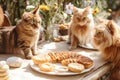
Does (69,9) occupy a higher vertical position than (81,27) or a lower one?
higher

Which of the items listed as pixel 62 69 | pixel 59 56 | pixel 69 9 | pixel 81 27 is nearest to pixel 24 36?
pixel 59 56

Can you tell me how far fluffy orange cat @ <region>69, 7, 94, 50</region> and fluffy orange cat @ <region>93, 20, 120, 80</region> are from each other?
25cm

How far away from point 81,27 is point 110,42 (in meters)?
0.37

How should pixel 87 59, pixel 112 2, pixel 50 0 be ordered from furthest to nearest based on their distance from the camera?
pixel 112 2 → pixel 50 0 → pixel 87 59

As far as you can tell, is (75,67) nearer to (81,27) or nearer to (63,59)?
(63,59)

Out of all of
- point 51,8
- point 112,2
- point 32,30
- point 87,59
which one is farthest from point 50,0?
point 112,2

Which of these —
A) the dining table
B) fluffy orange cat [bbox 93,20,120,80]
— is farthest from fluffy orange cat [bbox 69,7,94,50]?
fluffy orange cat [bbox 93,20,120,80]

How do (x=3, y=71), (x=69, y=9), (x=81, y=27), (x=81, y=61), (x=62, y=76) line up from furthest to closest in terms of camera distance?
(x=69, y=9)
(x=81, y=27)
(x=81, y=61)
(x=62, y=76)
(x=3, y=71)

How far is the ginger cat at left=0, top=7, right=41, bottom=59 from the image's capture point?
5.33 ft

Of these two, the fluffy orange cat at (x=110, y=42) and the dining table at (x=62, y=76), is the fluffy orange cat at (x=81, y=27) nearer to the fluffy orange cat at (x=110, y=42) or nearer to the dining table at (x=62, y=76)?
the dining table at (x=62, y=76)

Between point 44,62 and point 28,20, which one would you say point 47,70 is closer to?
point 44,62

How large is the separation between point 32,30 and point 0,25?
375 millimetres

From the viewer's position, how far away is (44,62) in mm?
1495

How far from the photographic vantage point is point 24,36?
1.65 metres
